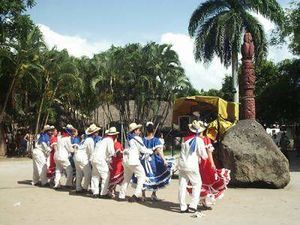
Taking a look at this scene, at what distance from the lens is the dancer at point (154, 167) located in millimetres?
11109

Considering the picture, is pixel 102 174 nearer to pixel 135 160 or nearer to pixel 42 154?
pixel 135 160

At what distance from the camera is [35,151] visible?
14.7 metres

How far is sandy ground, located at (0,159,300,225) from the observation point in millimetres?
8836

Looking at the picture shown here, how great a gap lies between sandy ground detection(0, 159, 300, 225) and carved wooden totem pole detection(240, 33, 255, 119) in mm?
3056

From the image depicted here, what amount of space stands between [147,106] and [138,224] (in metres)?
33.6

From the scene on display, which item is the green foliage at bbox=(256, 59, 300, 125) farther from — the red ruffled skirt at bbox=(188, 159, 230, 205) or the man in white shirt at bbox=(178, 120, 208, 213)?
the man in white shirt at bbox=(178, 120, 208, 213)

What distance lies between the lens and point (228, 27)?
33062 millimetres

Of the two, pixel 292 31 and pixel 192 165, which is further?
pixel 292 31

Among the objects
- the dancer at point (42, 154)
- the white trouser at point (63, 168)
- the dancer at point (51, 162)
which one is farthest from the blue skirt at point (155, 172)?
the dancer at point (42, 154)

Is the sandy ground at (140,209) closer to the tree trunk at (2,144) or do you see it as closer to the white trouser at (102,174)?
the white trouser at (102,174)

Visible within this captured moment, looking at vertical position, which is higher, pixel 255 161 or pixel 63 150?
pixel 63 150

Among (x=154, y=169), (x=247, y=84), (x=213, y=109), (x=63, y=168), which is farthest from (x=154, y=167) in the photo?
(x=213, y=109)

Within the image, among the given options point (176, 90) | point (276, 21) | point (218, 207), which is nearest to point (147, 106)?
point (176, 90)

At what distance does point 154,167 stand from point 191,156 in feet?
5.47
